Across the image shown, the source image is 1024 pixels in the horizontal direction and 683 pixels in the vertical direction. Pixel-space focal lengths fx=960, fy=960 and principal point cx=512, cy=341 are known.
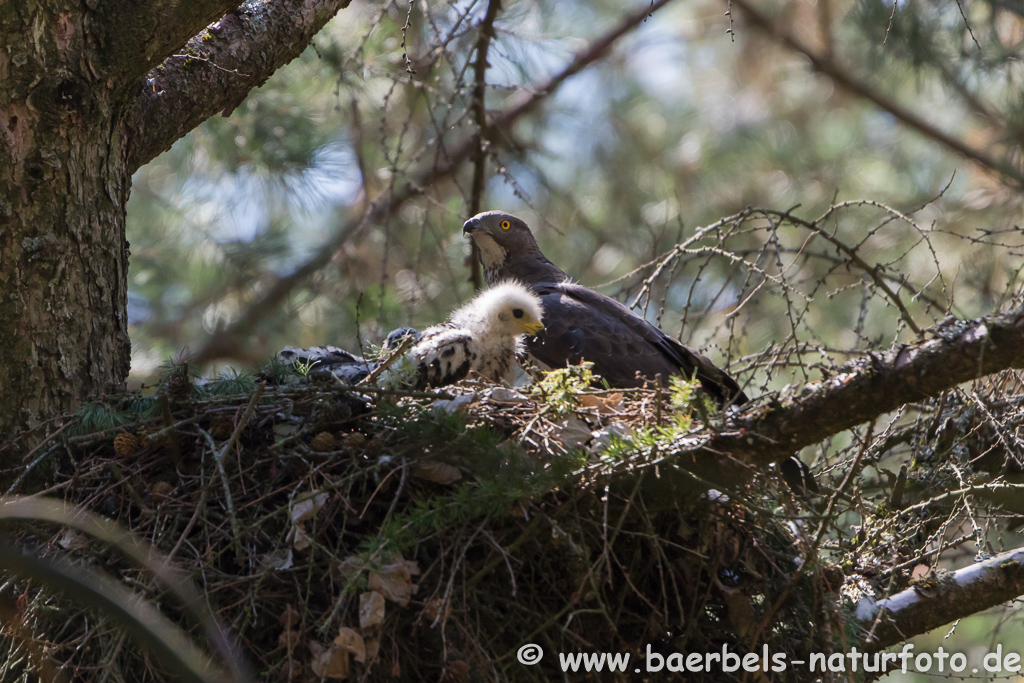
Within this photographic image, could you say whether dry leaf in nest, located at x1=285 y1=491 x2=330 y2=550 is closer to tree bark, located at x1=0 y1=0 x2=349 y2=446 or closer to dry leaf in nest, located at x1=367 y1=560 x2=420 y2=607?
dry leaf in nest, located at x1=367 y1=560 x2=420 y2=607

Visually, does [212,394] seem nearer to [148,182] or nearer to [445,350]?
[445,350]

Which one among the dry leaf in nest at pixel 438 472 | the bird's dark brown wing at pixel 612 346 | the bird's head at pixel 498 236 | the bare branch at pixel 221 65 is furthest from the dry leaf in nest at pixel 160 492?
the bird's head at pixel 498 236

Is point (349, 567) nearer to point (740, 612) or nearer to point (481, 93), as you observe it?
point (740, 612)

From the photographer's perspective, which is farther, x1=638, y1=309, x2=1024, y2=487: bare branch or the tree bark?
the tree bark

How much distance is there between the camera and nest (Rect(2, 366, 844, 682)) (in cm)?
276

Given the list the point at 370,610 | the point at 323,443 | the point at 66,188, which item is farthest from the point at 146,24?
the point at 370,610

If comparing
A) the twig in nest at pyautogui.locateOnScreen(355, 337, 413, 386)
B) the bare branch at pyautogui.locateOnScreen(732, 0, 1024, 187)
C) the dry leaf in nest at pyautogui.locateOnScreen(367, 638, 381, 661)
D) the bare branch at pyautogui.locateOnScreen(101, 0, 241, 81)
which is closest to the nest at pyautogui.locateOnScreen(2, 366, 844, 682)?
the dry leaf in nest at pyautogui.locateOnScreen(367, 638, 381, 661)

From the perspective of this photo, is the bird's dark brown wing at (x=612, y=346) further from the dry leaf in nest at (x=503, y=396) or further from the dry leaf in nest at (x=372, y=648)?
the dry leaf in nest at (x=372, y=648)

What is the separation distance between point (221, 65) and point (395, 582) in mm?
2467

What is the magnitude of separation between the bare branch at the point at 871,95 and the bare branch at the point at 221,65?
3911 mm

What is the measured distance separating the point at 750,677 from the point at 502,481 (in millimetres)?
1082

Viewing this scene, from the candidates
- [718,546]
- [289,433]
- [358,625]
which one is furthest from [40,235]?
[718,546]

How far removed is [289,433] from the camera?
3199 millimetres

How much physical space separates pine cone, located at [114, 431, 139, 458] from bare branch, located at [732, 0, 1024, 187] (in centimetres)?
551
